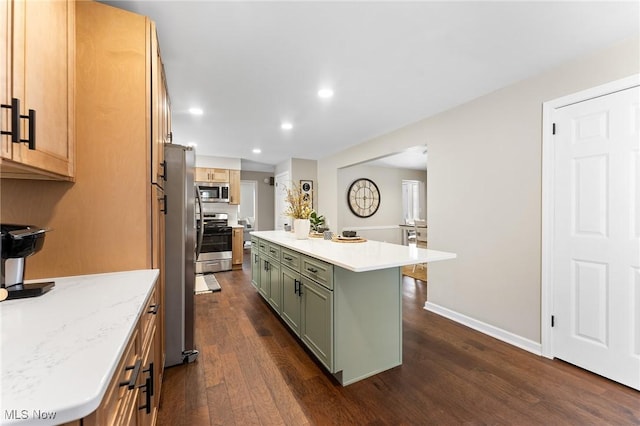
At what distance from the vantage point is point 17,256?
3.45 ft

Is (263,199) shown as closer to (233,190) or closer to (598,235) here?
(233,190)

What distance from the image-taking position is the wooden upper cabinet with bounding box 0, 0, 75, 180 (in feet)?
2.94

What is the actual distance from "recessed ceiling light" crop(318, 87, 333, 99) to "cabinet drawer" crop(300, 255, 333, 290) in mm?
1623

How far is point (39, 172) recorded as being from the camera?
1079 mm

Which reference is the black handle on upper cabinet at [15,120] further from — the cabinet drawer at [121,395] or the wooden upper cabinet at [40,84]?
the cabinet drawer at [121,395]

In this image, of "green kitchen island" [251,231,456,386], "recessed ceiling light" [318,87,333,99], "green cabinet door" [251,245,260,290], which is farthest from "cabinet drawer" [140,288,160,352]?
"green cabinet door" [251,245,260,290]

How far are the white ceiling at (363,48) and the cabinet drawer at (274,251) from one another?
5.13 feet

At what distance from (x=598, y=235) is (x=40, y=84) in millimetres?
3343

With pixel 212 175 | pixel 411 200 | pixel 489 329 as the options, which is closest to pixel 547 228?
pixel 489 329

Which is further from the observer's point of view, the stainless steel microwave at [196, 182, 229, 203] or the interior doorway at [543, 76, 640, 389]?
the stainless steel microwave at [196, 182, 229, 203]

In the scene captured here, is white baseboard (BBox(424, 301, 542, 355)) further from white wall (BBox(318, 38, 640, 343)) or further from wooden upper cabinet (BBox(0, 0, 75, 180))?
A: wooden upper cabinet (BBox(0, 0, 75, 180))

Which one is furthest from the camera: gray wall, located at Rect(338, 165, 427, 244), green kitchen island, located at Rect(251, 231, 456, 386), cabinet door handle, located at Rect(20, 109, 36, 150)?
gray wall, located at Rect(338, 165, 427, 244)

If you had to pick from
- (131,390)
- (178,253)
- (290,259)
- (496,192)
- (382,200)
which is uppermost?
(382,200)

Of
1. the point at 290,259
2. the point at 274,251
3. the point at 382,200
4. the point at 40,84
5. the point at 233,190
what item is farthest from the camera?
the point at 382,200
